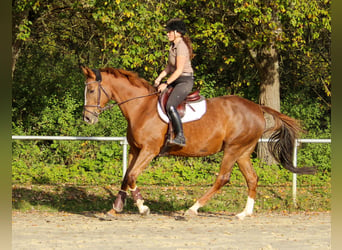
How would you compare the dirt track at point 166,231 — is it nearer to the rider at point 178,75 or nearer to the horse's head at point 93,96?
the rider at point 178,75

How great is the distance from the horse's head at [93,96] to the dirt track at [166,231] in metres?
1.56

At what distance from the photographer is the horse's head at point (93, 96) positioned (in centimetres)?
705

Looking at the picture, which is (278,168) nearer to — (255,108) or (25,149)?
(255,108)

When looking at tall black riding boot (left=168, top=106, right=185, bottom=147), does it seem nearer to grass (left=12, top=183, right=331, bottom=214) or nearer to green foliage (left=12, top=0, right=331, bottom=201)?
grass (left=12, top=183, right=331, bottom=214)

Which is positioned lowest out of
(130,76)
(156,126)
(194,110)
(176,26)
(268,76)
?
(156,126)

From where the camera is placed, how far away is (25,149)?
1327 cm

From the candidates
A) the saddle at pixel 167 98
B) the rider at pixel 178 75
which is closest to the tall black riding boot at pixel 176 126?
the rider at pixel 178 75

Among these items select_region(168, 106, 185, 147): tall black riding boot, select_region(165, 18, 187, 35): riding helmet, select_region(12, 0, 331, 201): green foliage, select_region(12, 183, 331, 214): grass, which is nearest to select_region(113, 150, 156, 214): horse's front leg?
select_region(168, 106, 185, 147): tall black riding boot

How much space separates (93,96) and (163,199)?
358 cm

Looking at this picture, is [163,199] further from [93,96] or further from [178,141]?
[93,96]

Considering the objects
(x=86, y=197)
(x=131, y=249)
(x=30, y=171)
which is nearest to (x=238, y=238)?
(x=131, y=249)

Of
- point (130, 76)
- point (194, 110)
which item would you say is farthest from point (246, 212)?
point (130, 76)

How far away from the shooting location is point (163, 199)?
9.98m

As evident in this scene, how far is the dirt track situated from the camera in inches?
211
